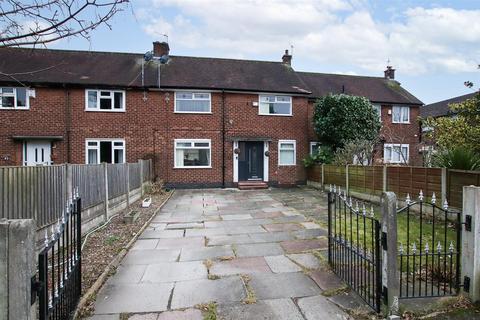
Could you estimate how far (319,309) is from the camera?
3793mm

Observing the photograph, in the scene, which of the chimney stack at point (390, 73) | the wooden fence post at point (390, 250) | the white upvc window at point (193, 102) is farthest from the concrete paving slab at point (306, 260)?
the chimney stack at point (390, 73)

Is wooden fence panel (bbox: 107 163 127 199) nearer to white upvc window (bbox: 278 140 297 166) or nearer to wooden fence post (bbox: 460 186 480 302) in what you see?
wooden fence post (bbox: 460 186 480 302)

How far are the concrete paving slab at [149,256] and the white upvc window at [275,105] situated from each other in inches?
514

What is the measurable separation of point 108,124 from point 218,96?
228 inches

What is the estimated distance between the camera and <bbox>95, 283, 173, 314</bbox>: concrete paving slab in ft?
12.6

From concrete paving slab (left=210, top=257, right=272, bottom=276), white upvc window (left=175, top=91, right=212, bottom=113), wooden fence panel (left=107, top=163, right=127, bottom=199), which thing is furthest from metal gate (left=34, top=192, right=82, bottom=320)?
white upvc window (left=175, top=91, right=212, bottom=113)

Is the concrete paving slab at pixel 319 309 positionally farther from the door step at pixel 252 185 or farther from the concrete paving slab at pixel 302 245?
the door step at pixel 252 185

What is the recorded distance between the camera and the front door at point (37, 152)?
16.3 meters

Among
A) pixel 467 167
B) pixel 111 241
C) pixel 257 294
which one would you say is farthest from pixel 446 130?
pixel 111 241

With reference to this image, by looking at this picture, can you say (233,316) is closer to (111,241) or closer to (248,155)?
(111,241)

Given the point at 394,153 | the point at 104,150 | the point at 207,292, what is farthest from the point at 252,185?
the point at 207,292

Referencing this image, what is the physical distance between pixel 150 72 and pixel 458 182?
50.3 ft

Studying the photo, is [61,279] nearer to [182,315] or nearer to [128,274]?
[182,315]

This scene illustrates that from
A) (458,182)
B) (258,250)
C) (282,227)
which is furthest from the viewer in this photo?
(282,227)
